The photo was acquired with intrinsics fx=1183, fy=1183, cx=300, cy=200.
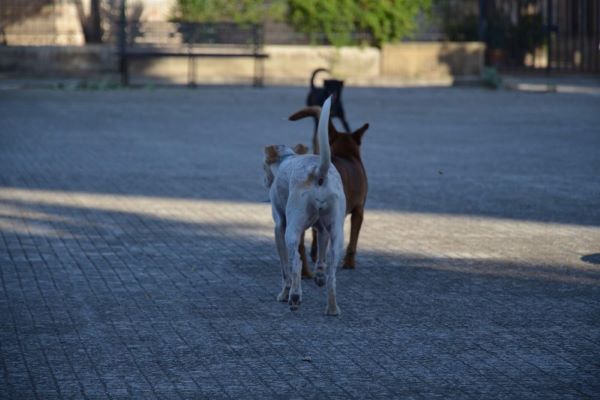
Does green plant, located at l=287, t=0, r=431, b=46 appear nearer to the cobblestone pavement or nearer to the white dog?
the cobblestone pavement

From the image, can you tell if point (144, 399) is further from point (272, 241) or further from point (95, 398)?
point (272, 241)

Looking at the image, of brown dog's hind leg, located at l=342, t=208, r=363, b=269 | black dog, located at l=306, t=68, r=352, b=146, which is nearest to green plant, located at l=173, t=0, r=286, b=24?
black dog, located at l=306, t=68, r=352, b=146

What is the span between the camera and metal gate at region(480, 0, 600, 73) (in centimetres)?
3669

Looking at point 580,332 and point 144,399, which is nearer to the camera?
point 144,399

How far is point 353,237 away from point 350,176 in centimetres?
47

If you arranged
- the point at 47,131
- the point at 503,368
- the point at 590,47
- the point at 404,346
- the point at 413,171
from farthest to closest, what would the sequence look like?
the point at 590,47 < the point at 47,131 < the point at 413,171 < the point at 404,346 < the point at 503,368

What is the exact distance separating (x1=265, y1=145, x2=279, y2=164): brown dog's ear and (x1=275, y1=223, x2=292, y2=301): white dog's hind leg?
1.55 feet

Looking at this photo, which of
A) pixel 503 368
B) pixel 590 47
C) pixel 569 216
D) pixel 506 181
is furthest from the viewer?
pixel 590 47

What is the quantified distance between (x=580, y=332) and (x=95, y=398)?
281 cm

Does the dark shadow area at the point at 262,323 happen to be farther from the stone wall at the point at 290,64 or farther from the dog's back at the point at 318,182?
the stone wall at the point at 290,64

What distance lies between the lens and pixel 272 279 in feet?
26.8

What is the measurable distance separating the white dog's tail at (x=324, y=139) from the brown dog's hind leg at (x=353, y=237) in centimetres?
151

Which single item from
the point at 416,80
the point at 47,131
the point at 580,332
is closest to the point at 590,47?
the point at 416,80

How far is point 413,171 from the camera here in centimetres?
1468
